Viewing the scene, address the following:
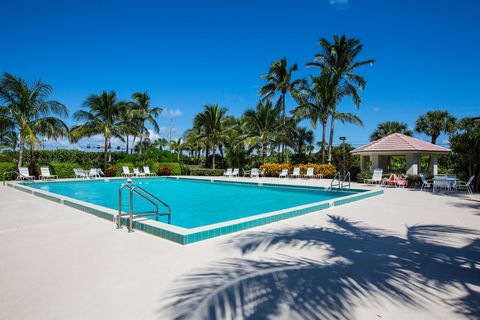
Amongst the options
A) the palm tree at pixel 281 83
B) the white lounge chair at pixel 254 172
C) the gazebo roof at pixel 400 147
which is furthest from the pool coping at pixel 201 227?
the palm tree at pixel 281 83

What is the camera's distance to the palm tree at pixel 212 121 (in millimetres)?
26359

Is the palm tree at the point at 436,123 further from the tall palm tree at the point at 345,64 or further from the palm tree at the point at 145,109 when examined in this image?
the palm tree at the point at 145,109

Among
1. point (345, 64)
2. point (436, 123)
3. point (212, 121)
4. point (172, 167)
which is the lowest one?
point (172, 167)

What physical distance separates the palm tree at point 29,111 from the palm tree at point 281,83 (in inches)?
641

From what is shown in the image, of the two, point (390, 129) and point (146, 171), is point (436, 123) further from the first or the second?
point (146, 171)

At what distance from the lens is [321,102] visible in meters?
22.8

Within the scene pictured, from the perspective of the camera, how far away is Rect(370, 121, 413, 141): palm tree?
105ft

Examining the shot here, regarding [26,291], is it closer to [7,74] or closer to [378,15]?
[378,15]

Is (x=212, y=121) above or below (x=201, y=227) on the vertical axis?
above

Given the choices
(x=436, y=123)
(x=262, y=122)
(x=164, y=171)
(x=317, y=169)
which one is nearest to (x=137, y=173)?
(x=164, y=171)

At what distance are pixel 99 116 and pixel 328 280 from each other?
2323cm

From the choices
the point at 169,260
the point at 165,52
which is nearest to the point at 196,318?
the point at 169,260

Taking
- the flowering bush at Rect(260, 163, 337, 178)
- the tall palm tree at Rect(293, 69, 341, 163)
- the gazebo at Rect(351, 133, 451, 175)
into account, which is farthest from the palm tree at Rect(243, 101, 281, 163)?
the gazebo at Rect(351, 133, 451, 175)

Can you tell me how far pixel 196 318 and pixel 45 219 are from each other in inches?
222
